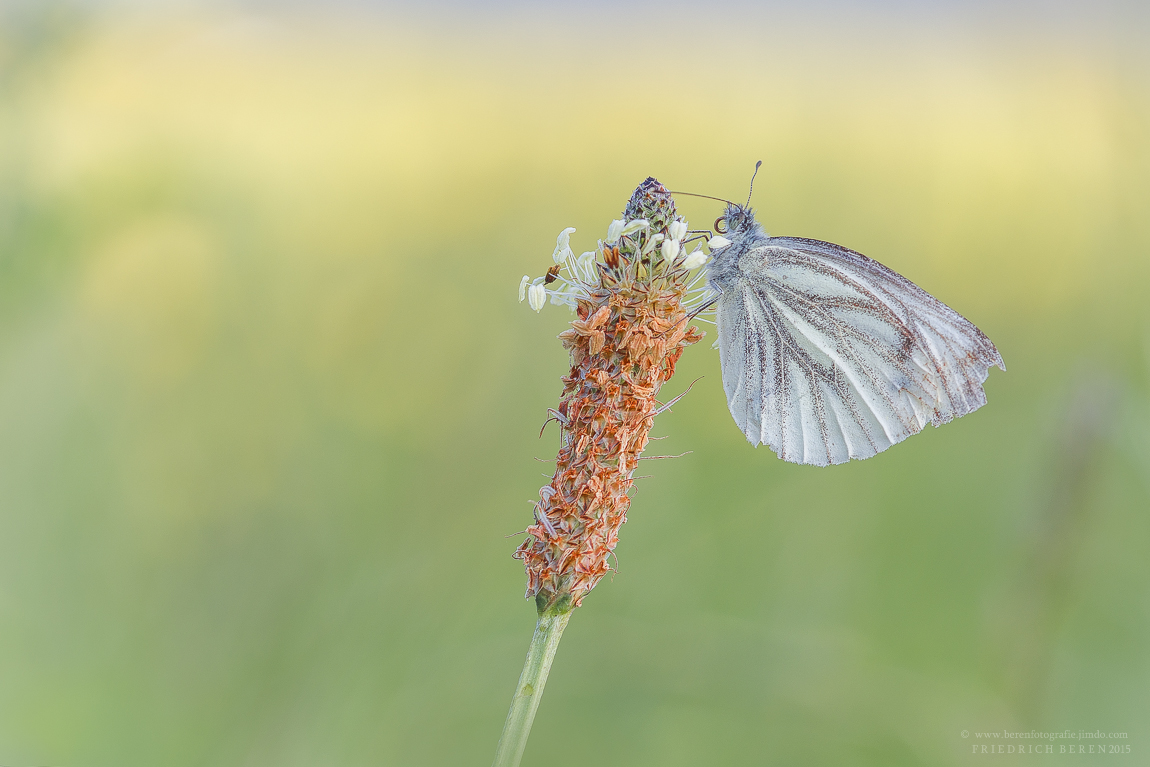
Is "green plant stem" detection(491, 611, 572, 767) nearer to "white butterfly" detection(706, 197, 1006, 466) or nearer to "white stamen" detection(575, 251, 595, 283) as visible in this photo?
"white stamen" detection(575, 251, 595, 283)

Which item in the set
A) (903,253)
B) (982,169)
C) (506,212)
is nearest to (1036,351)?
(903,253)

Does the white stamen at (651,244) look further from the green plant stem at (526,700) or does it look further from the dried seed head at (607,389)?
the green plant stem at (526,700)

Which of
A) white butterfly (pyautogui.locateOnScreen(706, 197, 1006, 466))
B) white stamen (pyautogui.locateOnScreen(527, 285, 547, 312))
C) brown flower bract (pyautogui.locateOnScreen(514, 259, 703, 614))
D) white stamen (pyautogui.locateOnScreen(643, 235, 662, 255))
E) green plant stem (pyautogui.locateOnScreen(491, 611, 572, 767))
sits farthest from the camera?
white butterfly (pyautogui.locateOnScreen(706, 197, 1006, 466))

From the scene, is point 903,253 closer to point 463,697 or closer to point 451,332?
point 451,332

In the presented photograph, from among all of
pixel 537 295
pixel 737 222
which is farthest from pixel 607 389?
pixel 737 222

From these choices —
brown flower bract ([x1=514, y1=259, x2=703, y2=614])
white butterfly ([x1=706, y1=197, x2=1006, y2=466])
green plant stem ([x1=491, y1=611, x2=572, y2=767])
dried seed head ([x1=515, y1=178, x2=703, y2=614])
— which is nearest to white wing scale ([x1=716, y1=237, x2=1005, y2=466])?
white butterfly ([x1=706, y1=197, x2=1006, y2=466])

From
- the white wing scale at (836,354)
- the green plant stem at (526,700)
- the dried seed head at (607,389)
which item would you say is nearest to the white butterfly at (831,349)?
the white wing scale at (836,354)

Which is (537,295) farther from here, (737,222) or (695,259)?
(737,222)
